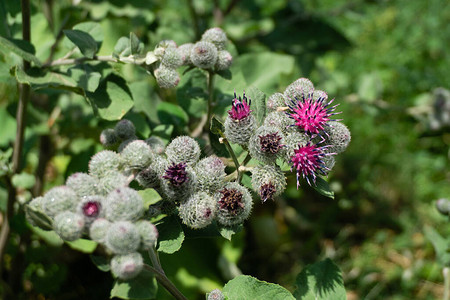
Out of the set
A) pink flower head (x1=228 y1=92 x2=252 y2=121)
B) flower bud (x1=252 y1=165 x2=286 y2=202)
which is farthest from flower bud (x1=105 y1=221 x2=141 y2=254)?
pink flower head (x1=228 y1=92 x2=252 y2=121)

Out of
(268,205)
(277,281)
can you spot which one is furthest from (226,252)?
(268,205)

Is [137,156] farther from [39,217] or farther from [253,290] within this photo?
[253,290]

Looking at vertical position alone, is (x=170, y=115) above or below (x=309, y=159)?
below

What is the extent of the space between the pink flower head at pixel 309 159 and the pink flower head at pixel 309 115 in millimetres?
89

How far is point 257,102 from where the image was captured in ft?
7.48

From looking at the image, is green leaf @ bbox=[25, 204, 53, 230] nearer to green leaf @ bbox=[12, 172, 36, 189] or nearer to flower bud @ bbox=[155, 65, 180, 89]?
flower bud @ bbox=[155, 65, 180, 89]

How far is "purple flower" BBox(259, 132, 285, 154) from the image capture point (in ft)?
6.56

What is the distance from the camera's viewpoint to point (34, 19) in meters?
3.10

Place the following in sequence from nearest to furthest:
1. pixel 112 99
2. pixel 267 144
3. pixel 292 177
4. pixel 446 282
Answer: pixel 267 144
pixel 112 99
pixel 446 282
pixel 292 177

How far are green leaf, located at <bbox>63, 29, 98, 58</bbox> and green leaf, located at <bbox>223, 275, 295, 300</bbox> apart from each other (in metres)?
1.47

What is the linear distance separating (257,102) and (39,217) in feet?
3.82

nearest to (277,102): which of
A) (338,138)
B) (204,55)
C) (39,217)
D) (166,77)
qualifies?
(338,138)

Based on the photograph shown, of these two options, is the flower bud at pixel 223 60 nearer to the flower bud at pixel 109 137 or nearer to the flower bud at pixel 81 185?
the flower bud at pixel 109 137

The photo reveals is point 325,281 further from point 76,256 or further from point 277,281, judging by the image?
point 76,256
